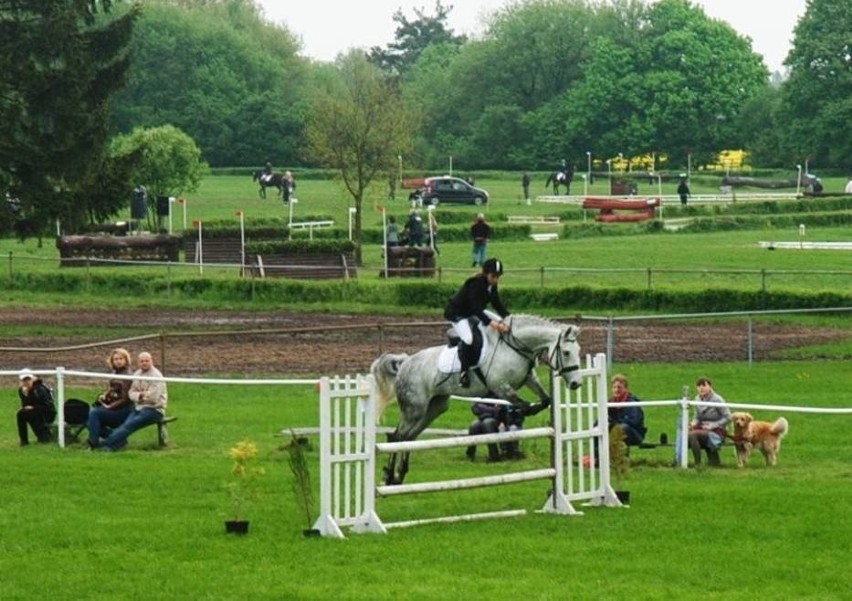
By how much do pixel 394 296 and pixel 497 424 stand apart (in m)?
23.2

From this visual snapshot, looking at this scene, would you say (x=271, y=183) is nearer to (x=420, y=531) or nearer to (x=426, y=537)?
(x=420, y=531)

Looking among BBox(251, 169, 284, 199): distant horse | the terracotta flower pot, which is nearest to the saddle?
the terracotta flower pot

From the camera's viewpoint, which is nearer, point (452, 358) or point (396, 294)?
point (452, 358)

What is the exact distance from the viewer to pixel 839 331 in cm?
3981

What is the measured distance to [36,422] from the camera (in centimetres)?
2491

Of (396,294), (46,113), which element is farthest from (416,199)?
(46,113)

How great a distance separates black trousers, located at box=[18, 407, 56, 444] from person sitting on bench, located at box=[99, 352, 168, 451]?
47.0 inches

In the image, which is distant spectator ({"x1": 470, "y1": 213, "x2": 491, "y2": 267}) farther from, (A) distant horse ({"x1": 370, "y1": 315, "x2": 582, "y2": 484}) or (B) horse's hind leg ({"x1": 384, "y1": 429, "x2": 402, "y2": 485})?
(B) horse's hind leg ({"x1": 384, "y1": 429, "x2": 402, "y2": 485})

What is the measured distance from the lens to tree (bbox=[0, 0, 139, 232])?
43.0 metres

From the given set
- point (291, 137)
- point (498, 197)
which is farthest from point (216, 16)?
point (498, 197)

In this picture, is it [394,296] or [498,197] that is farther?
[498,197]

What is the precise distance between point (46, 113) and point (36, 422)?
19.8 meters

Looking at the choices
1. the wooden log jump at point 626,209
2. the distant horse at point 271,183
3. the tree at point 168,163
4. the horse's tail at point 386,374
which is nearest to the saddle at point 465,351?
the horse's tail at point 386,374

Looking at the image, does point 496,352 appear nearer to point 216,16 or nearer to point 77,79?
point 77,79
